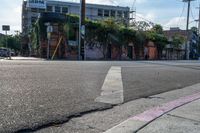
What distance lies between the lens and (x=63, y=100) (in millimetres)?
7191

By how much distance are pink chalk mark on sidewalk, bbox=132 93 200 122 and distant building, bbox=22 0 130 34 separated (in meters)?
65.4

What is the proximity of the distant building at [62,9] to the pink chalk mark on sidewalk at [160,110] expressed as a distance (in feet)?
215

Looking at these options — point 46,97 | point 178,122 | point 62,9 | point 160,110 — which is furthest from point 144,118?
point 62,9

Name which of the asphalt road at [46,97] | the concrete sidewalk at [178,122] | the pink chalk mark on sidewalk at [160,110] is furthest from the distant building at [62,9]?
the concrete sidewalk at [178,122]

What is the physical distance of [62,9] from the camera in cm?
8350

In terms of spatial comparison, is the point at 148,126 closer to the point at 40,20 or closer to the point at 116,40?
the point at 40,20

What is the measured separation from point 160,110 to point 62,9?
78173 millimetres

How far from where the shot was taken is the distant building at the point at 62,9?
7719 cm

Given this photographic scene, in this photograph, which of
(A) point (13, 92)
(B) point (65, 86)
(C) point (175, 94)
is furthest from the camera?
(C) point (175, 94)

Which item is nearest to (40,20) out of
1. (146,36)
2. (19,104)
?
(146,36)

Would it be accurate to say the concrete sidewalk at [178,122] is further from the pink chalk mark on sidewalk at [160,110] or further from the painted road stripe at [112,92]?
the painted road stripe at [112,92]

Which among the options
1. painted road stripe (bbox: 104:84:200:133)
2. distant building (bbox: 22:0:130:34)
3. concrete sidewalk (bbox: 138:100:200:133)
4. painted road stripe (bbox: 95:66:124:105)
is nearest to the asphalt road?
painted road stripe (bbox: 95:66:124:105)

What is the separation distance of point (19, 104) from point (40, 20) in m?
34.8

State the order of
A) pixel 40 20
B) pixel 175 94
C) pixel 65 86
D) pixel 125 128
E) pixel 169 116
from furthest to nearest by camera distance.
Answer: pixel 40 20
pixel 175 94
pixel 65 86
pixel 169 116
pixel 125 128
